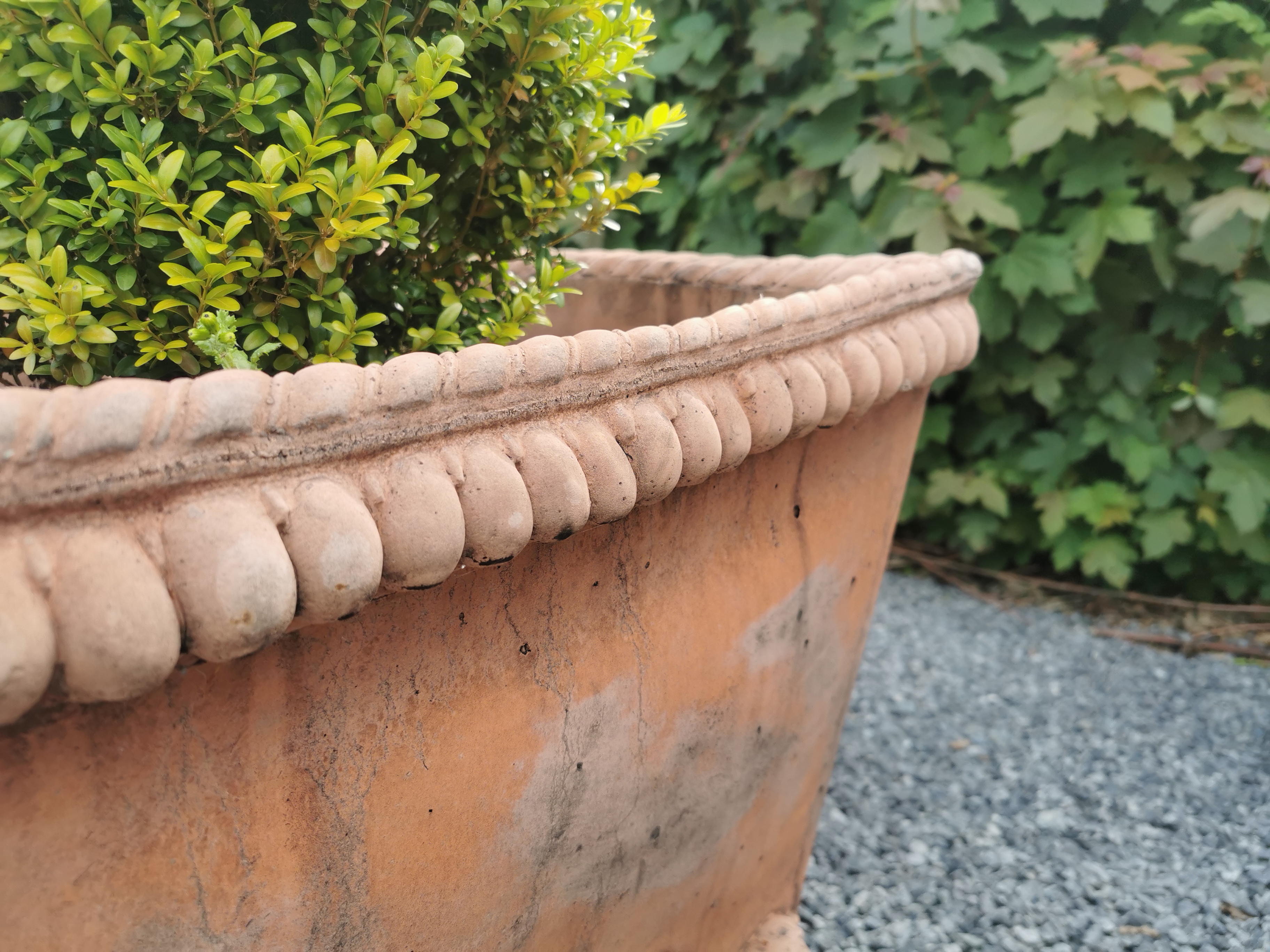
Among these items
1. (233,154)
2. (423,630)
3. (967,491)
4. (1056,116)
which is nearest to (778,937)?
(423,630)

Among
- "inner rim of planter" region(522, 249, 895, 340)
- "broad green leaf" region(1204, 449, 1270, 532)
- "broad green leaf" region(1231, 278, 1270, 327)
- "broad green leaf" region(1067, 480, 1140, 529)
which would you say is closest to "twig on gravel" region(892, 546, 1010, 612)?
"broad green leaf" region(1067, 480, 1140, 529)

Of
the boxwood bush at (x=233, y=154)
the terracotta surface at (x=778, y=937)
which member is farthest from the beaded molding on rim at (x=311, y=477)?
the terracotta surface at (x=778, y=937)

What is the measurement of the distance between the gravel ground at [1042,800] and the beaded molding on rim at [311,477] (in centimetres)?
119

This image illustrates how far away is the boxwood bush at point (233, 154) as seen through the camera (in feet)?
2.54

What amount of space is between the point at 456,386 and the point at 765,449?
0.39m

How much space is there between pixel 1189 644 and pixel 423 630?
9.13 feet

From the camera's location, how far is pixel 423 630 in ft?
2.45

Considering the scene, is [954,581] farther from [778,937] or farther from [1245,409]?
[778,937]

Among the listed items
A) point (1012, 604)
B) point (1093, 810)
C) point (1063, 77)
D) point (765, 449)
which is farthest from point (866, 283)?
point (1012, 604)

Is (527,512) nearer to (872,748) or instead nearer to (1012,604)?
(872,748)

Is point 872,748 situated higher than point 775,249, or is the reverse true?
point 775,249

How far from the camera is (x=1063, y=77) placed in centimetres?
272

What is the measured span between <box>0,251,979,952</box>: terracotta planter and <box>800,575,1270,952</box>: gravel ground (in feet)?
2.18

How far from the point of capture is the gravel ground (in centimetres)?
165
